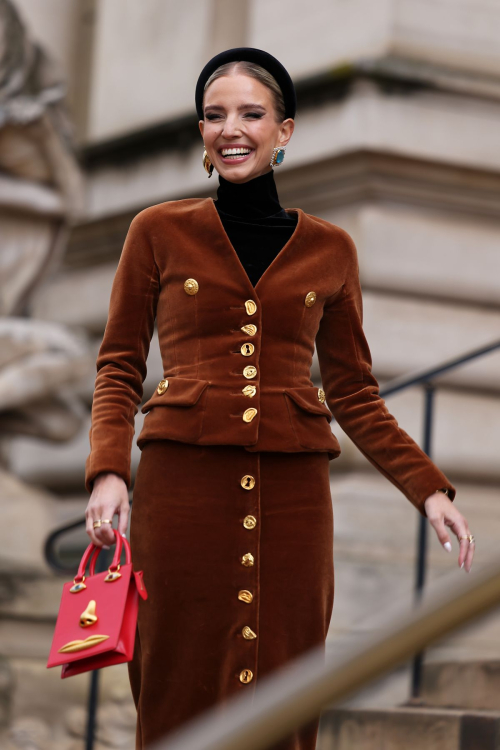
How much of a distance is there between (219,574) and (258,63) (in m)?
0.83

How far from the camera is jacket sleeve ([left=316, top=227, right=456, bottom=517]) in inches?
84.8

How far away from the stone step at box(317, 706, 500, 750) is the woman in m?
0.42

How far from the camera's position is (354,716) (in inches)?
54.3

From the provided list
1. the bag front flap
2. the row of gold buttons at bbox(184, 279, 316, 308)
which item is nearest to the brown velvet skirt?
the bag front flap

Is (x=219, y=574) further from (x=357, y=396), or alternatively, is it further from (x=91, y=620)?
(x=357, y=396)

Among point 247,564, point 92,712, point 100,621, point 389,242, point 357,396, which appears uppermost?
point 389,242

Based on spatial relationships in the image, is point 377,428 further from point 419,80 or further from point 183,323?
point 419,80

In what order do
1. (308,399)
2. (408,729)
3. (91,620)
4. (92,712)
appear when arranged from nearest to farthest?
(408,729), (91,620), (308,399), (92,712)

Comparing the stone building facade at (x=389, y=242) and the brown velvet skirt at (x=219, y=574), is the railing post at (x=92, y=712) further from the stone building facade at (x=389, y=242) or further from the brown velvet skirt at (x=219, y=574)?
the brown velvet skirt at (x=219, y=574)

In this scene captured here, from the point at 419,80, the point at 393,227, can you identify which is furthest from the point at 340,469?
the point at 419,80

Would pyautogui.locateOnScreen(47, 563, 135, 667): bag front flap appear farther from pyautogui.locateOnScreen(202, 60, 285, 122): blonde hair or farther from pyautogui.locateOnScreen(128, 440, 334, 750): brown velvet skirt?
pyautogui.locateOnScreen(202, 60, 285, 122): blonde hair

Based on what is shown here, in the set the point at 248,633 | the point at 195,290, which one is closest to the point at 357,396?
the point at 195,290

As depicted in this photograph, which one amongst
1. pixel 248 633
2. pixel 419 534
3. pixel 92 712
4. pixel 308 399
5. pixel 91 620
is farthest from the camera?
pixel 419 534

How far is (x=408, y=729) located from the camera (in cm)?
155
